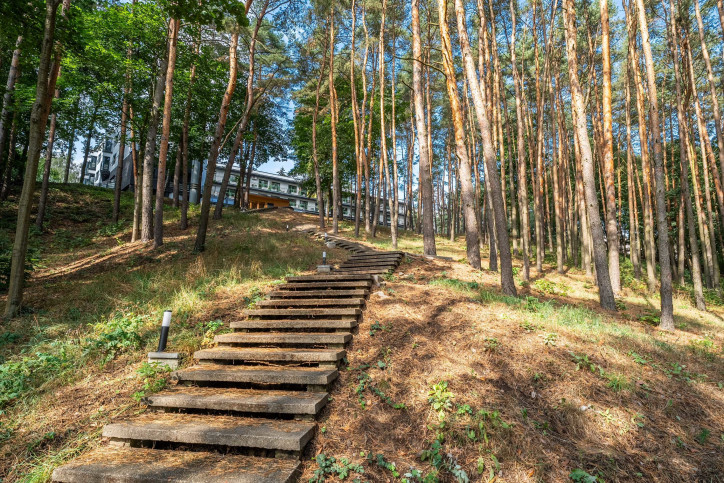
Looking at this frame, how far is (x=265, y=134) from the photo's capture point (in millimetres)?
27109

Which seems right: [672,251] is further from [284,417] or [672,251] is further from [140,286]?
[140,286]

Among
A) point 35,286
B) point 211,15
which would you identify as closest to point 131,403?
point 211,15

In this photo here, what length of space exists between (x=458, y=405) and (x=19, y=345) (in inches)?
274

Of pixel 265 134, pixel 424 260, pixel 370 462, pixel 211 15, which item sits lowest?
pixel 370 462

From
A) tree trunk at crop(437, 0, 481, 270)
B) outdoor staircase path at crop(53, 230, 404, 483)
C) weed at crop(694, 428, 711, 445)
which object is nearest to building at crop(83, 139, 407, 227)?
tree trunk at crop(437, 0, 481, 270)

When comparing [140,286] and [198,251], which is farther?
[198,251]

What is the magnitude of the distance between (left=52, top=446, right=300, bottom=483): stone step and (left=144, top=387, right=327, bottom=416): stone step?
531mm

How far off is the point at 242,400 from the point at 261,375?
1.49 feet

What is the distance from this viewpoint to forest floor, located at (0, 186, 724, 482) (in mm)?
3020

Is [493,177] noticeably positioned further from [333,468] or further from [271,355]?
[333,468]

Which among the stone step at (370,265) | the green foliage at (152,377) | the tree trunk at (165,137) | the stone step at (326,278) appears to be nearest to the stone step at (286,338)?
the green foliage at (152,377)

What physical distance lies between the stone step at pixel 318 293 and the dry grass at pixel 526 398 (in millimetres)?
397

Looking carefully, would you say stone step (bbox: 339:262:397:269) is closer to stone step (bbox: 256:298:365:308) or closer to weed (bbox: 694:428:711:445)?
stone step (bbox: 256:298:365:308)

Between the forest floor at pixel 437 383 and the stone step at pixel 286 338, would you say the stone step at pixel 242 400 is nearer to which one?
the forest floor at pixel 437 383
